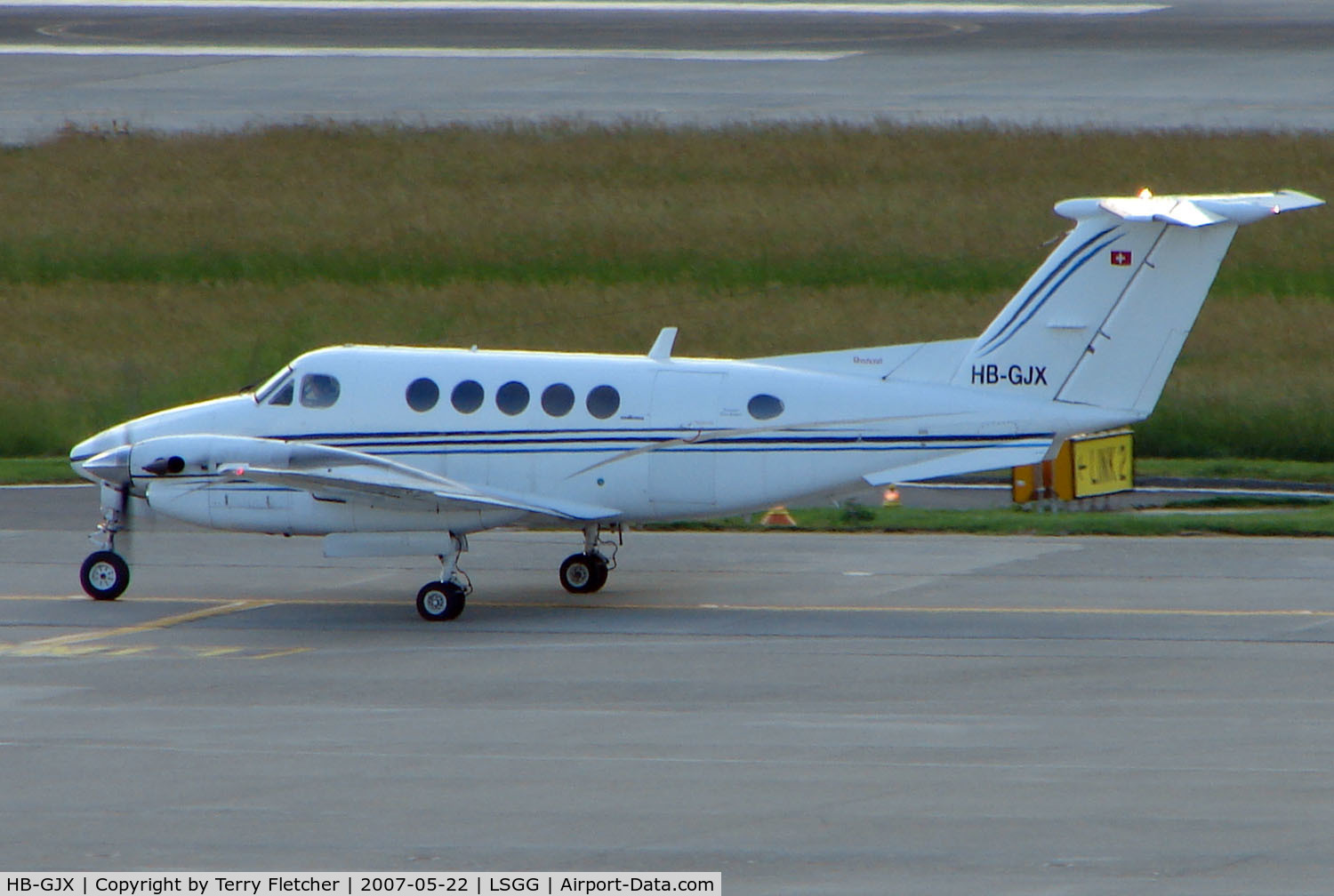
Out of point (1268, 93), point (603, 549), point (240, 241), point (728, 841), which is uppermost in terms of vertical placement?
point (1268, 93)

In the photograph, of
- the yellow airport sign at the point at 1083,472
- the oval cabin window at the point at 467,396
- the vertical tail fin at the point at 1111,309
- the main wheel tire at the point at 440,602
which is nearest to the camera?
the vertical tail fin at the point at 1111,309

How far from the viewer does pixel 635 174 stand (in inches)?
1834

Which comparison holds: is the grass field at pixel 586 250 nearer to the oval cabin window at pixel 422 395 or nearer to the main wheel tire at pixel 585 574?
the main wheel tire at pixel 585 574

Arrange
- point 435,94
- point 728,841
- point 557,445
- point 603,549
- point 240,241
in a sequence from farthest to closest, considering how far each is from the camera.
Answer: point 435,94 < point 240,241 < point 603,549 < point 557,445 < point 728,841

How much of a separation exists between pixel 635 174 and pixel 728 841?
37.1 meters

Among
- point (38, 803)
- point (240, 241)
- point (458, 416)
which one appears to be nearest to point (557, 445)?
point (458, 416)

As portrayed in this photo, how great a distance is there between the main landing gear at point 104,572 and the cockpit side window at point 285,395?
2117 millimetres

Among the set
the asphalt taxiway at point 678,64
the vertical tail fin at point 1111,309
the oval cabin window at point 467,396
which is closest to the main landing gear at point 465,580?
the oval cabin window at point 467,396

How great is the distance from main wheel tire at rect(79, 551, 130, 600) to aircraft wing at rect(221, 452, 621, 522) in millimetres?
2160

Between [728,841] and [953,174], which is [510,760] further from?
[953,174]

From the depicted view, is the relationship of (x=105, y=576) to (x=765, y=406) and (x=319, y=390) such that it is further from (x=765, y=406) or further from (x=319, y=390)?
(x=765, y=406)

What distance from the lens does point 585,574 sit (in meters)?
19.7

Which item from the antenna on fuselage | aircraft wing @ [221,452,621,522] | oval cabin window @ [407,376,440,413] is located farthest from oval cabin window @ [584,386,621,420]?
oval cabin window @ [407,376,440,413]

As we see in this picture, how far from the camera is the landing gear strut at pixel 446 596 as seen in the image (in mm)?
18219
